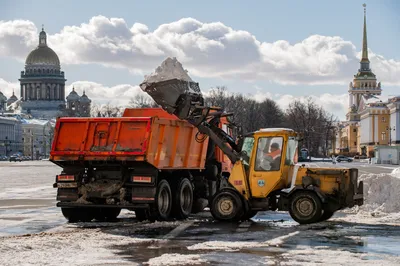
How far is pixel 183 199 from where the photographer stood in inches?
861

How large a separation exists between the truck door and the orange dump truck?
207 centimetres

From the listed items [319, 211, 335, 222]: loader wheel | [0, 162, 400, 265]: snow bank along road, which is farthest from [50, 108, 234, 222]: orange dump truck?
[319, 211, 335, 222]: loader wheel

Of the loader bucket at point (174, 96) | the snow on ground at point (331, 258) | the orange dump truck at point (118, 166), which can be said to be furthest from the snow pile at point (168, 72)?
the snow on ground at point (331, 258)

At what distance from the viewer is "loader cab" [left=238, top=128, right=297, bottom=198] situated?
20156mm

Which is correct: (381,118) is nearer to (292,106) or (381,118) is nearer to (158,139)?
(292,106)

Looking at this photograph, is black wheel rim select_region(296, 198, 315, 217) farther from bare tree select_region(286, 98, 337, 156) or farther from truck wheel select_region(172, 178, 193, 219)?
bare tree select_region(286, 98, 337, 156)

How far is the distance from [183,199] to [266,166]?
263 centimetres

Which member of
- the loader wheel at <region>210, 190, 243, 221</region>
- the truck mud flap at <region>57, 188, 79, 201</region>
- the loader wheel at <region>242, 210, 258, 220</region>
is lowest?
the loader wheel at <region>242, 210, 258, 220</region>

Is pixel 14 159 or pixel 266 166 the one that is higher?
pixel 266 166

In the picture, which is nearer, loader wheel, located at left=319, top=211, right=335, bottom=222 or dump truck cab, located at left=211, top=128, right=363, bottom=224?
dump truck cab, located at left=211, top=128, right=363, bottom=224

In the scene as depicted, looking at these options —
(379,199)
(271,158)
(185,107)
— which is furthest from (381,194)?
(185,107)

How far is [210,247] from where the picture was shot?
15195mm

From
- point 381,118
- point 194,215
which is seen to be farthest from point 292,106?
point 194,215

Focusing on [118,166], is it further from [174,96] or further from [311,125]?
[311,125]
